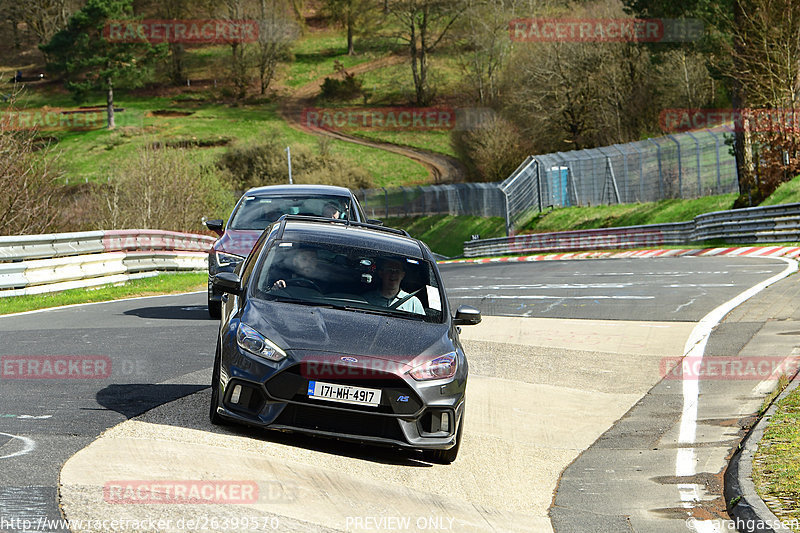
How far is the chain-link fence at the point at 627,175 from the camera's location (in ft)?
135

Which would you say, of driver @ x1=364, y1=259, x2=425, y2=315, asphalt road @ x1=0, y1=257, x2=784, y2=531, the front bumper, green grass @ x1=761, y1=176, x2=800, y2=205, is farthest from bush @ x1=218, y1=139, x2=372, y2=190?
the front bumper

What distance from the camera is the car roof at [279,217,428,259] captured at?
8.86 metres

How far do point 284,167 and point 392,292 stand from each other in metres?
76.7

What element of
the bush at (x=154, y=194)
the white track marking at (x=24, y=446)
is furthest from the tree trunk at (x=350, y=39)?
the white track marking at (x=24, y=446)

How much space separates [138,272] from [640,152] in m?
26.0

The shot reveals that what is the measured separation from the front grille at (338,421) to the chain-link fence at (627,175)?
111 feet

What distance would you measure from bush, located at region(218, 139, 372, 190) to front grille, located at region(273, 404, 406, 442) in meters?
76.0

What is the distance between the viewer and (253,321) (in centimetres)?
764

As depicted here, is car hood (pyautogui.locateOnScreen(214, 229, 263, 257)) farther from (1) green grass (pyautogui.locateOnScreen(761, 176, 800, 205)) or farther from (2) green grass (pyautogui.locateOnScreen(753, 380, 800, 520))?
(1) green grass (pyautogui.locateOnScreen(761, 176, 800, 205))

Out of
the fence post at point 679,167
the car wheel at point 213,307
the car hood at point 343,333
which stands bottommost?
the fence post at point 679,167

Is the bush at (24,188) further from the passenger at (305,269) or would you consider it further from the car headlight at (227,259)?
the passenger at (305,269)

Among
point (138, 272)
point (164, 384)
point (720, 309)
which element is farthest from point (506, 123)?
point (164, 384)

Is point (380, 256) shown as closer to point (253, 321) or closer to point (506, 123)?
point (253, 321)

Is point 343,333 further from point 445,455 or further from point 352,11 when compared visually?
point 352,11
